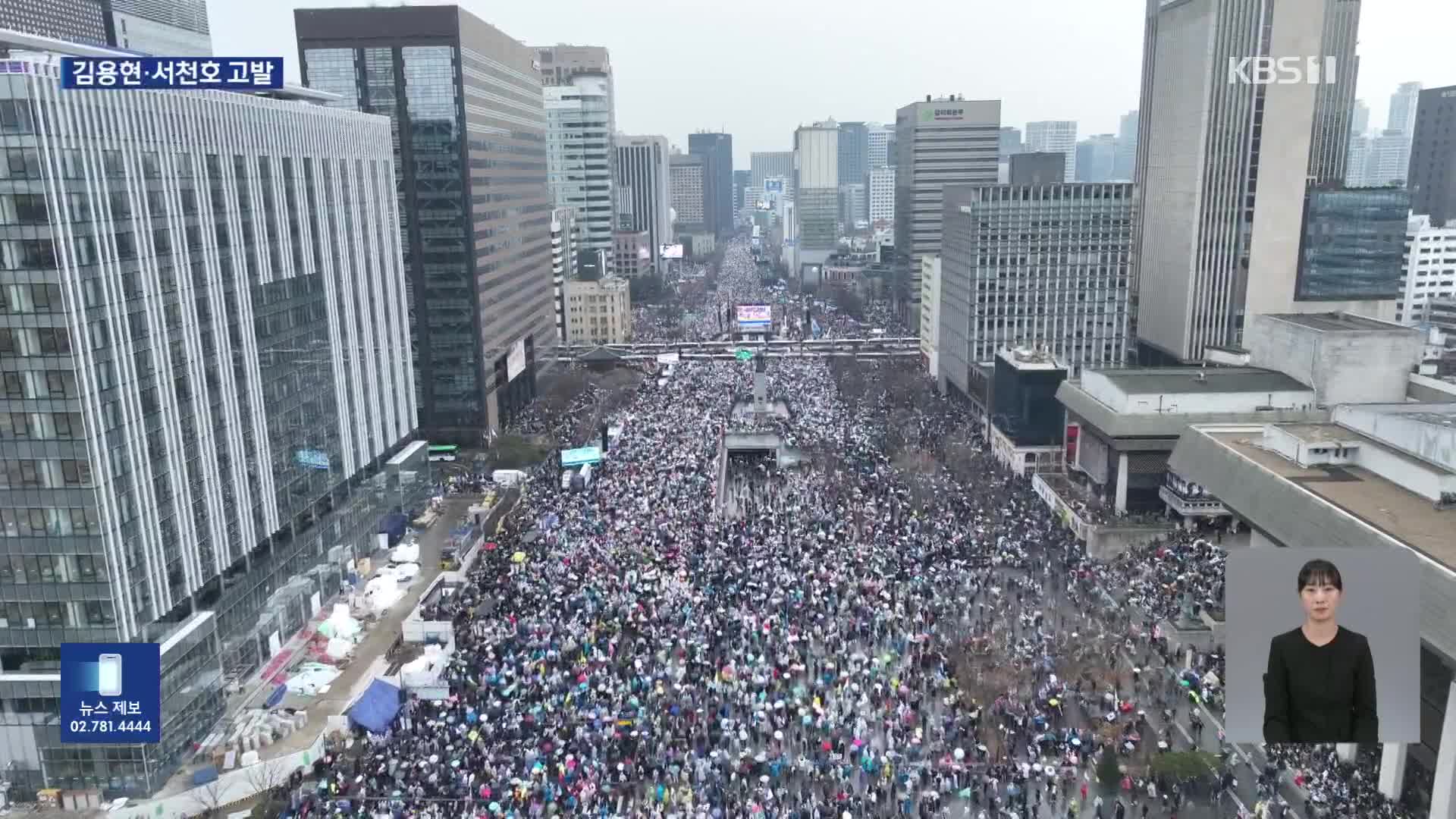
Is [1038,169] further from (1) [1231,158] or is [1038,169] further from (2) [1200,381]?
(2) [1200,381]

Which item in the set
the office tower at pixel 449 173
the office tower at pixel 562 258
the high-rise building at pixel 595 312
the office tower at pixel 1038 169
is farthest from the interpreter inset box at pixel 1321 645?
the high-rise building at pixel 595 312

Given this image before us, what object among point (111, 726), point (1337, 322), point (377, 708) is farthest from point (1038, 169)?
point (111, 726)

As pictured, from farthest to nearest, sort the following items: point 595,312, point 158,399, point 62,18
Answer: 1. point 62,18
2. point 595,312
3. point 158,399

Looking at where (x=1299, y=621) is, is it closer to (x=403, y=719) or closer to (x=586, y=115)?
(x=403, y=719)

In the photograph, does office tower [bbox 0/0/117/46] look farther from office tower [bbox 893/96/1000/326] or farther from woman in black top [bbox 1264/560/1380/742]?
woman in black top [bbox 1264/560/1380/742]

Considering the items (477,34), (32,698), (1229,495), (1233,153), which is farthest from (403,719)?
(1233,153)

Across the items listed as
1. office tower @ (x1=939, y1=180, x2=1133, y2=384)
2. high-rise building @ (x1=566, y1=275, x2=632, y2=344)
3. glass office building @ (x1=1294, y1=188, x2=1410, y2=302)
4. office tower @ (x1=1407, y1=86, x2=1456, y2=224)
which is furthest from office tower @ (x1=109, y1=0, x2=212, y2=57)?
office tower @ (x1=1407, y1=86, x2=1456, y2=224)
